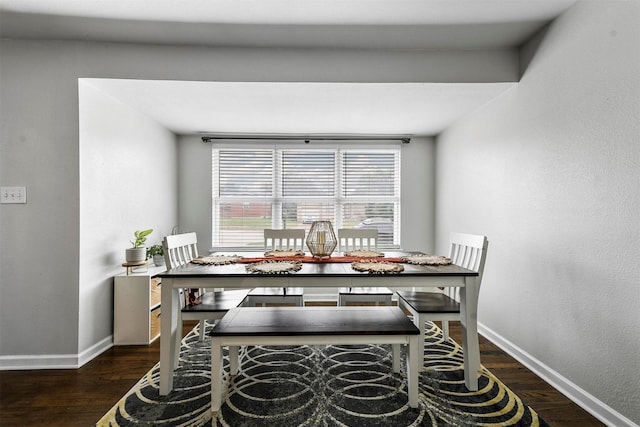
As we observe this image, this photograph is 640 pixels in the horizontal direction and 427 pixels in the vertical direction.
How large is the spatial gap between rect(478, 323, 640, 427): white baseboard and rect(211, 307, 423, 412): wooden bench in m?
0.97

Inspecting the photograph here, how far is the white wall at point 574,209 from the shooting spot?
1.64m

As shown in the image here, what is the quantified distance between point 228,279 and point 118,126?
196 centimetres

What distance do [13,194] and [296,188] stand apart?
2768 millimetres

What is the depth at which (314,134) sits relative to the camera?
4207 mm

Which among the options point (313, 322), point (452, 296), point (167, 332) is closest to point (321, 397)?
point (313, 322)

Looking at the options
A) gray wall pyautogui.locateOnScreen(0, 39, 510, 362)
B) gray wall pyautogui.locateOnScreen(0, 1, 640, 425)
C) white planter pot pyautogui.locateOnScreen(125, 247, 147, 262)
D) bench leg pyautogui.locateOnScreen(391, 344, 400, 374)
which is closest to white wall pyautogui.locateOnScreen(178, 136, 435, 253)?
gray wall pyautogui.locateOnScreen(0, 1, 640, 425)

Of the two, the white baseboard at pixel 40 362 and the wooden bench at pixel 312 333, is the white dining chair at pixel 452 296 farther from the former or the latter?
the white baseboard at pixel 40 362

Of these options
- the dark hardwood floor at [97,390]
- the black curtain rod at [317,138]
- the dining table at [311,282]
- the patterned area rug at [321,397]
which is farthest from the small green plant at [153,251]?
the black curtain rod at [317,138]

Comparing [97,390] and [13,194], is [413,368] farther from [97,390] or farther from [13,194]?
[13,194]

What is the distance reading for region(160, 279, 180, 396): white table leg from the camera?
1958 mm

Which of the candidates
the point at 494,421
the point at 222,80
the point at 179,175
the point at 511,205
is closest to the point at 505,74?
the point at 511,205

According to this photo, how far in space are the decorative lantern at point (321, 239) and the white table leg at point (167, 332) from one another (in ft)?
3.17

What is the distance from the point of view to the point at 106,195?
271cm

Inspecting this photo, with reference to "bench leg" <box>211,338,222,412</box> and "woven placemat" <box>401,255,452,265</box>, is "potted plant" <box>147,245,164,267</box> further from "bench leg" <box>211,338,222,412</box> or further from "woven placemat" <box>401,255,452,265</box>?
"woven placemat" <box>401,255,452,265</box>
